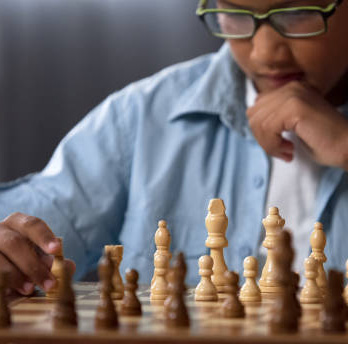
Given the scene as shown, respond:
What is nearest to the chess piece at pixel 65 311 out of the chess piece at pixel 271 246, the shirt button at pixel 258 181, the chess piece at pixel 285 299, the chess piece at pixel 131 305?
the chess piece at pixel 131 305

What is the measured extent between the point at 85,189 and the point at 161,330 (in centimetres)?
128

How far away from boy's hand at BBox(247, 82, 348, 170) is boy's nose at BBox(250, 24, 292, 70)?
76 mm

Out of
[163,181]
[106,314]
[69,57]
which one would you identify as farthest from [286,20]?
[69,57]

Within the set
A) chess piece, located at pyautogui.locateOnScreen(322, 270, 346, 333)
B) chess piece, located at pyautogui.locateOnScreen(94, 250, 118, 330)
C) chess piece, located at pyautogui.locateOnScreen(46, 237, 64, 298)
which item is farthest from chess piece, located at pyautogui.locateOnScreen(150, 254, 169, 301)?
chess piece, located at pyautogui.locateOnScreen(322, 270, 346, 333)

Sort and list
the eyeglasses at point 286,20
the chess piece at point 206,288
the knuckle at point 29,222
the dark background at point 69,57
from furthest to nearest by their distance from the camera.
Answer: the dark background at point 69,57 < the eyeglasses at point 286,20 < the knuckle at point 29,222 < the chess piece at point 206,288

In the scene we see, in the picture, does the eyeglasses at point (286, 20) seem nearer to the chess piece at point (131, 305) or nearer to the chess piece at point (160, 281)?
the chess piece at point (160, 281)

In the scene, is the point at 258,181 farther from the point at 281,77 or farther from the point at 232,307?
the point at 232,307

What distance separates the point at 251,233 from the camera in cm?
194

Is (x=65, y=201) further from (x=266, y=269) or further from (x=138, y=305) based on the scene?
(x=138, y=305)

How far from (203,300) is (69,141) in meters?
1.12

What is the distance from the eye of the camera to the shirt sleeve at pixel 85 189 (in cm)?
194

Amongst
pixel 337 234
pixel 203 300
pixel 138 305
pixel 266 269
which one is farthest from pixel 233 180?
pixel 138 305

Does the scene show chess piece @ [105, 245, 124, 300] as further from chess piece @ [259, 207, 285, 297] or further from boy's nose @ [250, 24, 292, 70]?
boy's nose @ [250, 24, 292, 70]

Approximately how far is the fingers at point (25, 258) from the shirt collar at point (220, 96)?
0.95 metres
